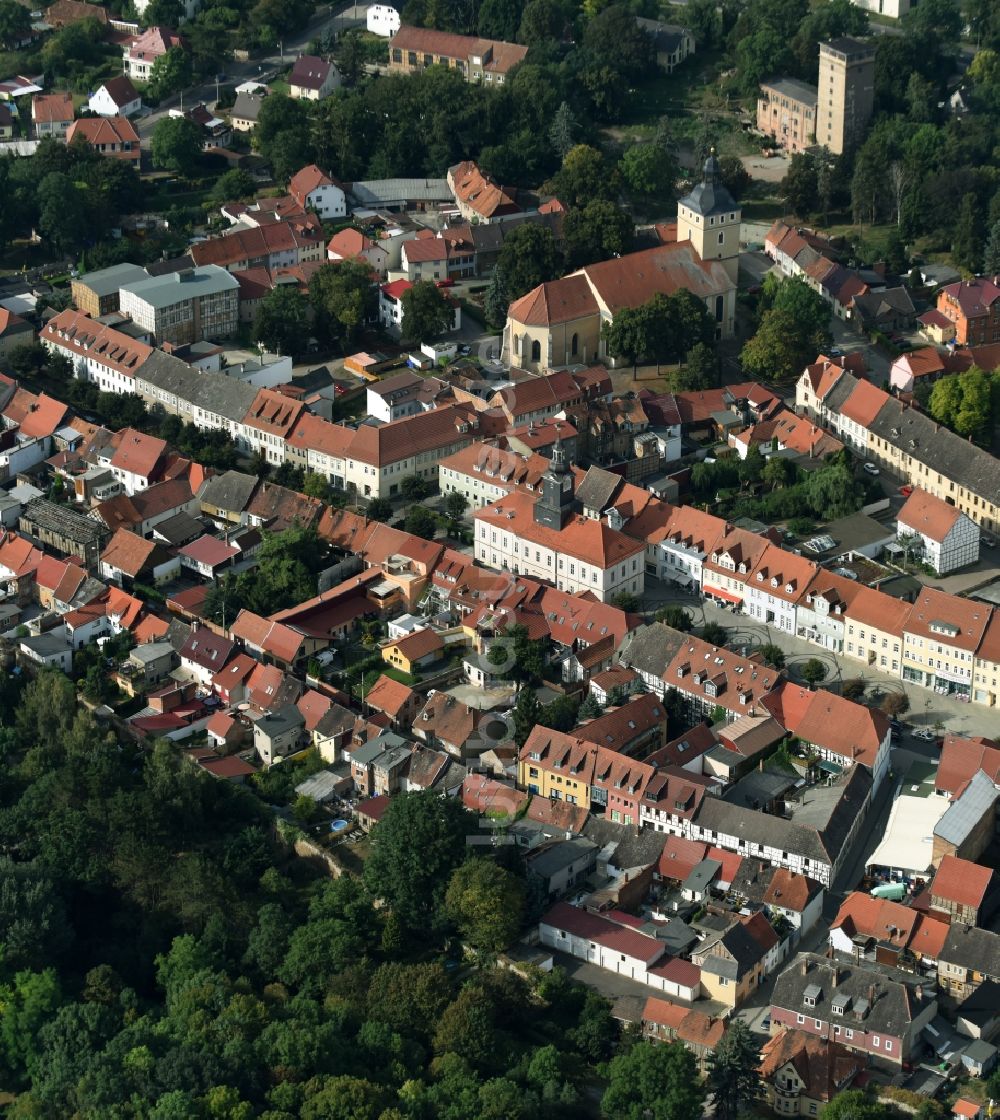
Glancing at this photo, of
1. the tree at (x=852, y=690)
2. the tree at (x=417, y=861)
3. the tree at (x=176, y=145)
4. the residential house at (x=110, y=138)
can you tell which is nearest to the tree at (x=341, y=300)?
the tree at (x=176, y=145)

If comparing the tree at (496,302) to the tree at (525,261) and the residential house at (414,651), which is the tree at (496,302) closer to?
the tree at (525,261)

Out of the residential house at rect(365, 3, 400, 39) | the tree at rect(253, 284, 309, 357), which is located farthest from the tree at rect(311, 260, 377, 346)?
the residential house at rect(365, 3, 400, 39)

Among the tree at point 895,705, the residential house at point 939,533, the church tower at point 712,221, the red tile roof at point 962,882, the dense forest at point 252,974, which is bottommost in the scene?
the dense forest at point 252,974

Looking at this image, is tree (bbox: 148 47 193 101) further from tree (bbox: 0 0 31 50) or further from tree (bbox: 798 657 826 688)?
tree (bbox: 798 657 826 688)

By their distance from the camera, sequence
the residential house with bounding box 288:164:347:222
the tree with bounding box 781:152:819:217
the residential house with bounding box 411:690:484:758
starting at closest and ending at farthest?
the residential house with bounding box 411:690:484:758, the tree with bounding box 781:152:819:217, the residential house with bounding box 288:164:347:222

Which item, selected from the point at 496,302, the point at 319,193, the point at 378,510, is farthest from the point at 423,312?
the point at 319,193

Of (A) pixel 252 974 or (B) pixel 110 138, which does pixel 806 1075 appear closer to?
(A) pixel 252 974
